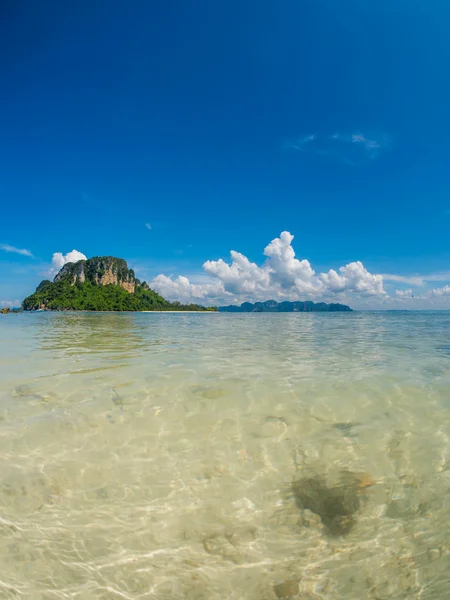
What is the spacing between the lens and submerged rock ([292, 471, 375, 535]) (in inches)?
136

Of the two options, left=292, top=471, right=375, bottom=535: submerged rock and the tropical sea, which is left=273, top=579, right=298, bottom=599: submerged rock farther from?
left=292, top=471, right=375, bottom=535: submerged rock

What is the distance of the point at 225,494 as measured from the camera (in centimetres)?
382

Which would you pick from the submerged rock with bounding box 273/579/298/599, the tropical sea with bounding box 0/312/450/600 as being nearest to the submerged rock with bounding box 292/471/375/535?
the tropical sea with bounding box 0/312/450/600

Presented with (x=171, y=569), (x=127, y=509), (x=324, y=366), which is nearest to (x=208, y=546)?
(x=171, y=569)

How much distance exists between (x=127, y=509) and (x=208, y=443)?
5.36 feet

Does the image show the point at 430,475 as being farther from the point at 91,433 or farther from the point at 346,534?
the point at 91,433

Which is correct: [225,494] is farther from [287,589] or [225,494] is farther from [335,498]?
[335,498]

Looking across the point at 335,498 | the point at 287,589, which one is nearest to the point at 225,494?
the point at 287,589

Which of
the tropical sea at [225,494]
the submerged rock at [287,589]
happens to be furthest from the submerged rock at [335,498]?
the submerged rock at [287,589]

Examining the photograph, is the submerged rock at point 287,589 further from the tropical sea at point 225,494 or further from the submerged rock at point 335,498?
the submerged rock at point 335,498

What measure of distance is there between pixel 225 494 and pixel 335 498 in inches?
52.0

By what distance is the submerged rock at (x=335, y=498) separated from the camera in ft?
11.3

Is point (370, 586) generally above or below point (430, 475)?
below

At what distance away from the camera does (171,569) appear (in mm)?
2908
